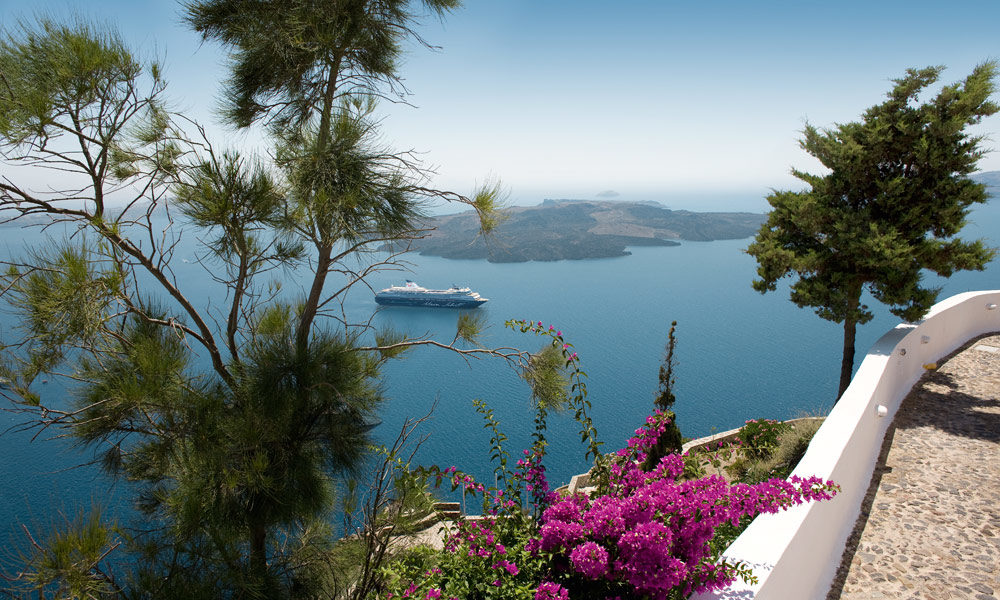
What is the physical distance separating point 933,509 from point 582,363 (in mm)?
17919

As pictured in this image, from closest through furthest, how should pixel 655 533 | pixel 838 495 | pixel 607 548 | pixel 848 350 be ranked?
pixel 655 533, pixel 607 548, pixel 838 495, pixel 848 350

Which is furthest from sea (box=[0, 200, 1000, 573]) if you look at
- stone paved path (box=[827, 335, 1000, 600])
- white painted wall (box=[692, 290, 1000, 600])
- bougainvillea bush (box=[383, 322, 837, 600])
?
stone paved path (box=[827, 335, 1000, 600])

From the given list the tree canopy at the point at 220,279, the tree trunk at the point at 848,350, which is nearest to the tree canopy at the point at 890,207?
the tree trunk at the point at 848,350

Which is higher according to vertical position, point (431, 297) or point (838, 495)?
point (838, 495)

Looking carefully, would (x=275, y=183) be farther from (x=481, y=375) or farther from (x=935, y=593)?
(x=481, y=375)

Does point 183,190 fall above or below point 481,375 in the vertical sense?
above

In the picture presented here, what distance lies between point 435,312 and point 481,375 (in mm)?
7781

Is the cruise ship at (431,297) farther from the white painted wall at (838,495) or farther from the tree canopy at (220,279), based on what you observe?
the tree canopy at (220,279)

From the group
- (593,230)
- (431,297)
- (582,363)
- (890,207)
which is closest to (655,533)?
(890,207)

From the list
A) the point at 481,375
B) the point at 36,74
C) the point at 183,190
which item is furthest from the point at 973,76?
the point at 481,375

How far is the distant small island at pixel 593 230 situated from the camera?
40812mm

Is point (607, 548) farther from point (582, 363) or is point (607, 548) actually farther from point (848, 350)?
point (582, 363)

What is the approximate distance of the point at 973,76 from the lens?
5504mm

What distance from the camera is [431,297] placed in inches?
1014
